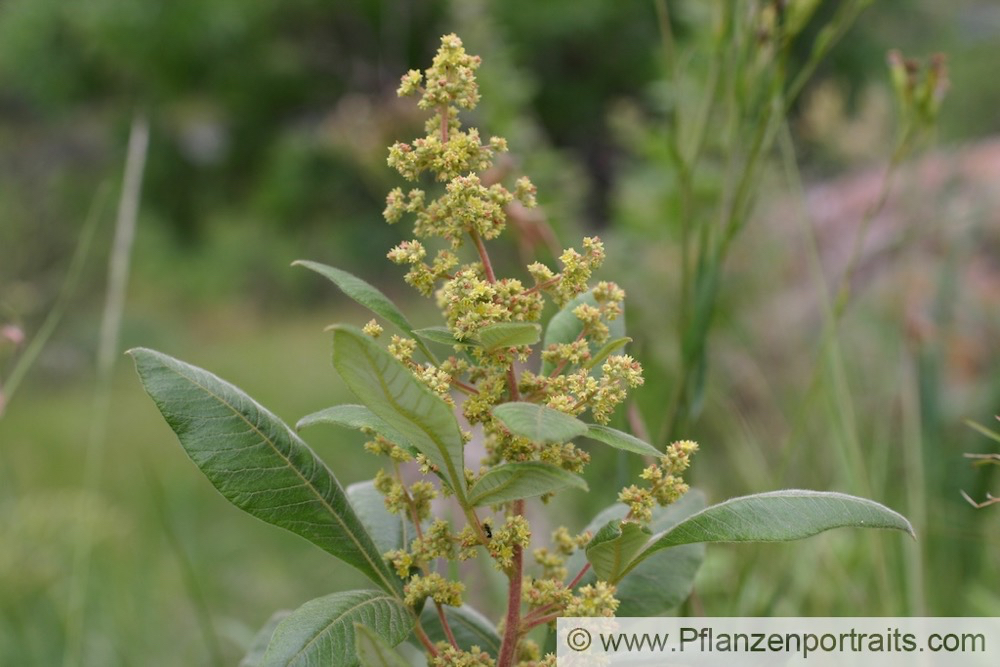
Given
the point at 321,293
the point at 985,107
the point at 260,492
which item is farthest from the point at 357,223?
the point at 260,492

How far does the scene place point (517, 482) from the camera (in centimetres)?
36

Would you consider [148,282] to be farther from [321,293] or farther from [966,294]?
[966,294]

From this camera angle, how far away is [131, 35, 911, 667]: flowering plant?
1.13 feet

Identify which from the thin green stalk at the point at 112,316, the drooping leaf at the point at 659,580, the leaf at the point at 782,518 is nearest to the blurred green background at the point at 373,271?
the thin green stalk at the point at 112,316

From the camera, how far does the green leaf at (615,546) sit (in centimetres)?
37

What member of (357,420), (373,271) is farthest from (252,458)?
(373,271)

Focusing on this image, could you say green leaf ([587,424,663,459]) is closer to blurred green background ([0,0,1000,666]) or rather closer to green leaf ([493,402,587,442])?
green leaf ([493,402,587,442])

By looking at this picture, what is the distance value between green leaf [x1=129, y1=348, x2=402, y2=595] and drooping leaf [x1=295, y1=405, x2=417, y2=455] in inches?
0.6

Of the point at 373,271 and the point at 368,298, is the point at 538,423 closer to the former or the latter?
the point at 368,298

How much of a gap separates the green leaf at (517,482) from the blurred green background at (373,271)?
31 centimetres

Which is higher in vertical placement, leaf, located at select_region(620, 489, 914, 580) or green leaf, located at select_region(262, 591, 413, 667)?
leaf, located at select_region(620, 489, 914, 580)

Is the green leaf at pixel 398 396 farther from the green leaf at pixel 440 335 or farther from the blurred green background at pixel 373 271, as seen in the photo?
the blurred green background at pixel 373 271

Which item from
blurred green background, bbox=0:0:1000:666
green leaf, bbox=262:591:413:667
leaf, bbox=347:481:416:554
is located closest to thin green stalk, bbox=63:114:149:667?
blurred green background, bbox=0:0:1000:666

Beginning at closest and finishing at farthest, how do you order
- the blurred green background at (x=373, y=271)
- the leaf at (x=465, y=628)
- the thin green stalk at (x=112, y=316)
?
1. the leaf at (x=465, y=628)
2. the thin green stalk at (x=112, y=316)
3. the blurred green background at (x=373, y=271)
